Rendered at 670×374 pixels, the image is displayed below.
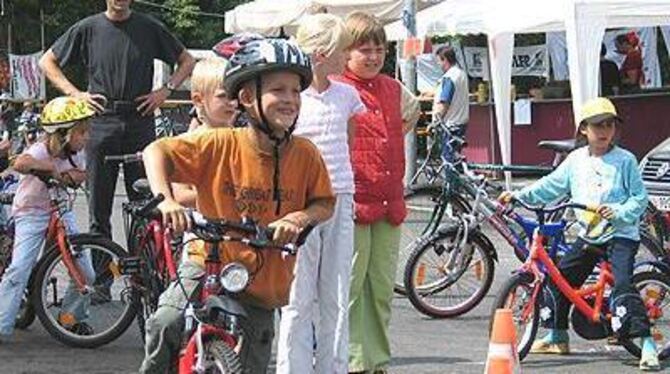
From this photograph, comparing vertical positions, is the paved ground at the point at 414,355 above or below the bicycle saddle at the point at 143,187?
below

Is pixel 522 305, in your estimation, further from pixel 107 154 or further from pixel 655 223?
pixel 655 223

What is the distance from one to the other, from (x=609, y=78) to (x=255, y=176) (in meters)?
16.6

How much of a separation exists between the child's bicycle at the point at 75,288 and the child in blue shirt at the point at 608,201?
242 cm

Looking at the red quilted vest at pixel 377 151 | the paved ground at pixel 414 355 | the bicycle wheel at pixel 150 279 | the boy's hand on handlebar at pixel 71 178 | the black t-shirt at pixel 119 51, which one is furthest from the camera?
the black t-shirt at pixel 119 51

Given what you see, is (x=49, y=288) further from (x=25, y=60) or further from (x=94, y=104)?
(x=25, y=60)

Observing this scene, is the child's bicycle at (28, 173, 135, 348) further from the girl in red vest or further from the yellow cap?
the yellow cap

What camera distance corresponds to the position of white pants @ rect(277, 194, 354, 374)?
5984mm

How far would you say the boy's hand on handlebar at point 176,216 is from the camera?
179 inches

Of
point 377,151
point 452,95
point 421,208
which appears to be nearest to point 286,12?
point 452,95

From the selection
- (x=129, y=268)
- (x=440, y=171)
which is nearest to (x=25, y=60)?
(x=440, y=171)

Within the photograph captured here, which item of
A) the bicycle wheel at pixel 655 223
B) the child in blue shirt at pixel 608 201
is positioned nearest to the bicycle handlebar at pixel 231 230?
the child in blue shirt at pixel 608 201

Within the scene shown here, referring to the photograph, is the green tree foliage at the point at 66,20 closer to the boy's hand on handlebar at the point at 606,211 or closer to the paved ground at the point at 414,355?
the paved ground at the point at 414,355

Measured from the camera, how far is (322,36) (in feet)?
19.7

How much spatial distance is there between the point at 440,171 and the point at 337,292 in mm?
4476
